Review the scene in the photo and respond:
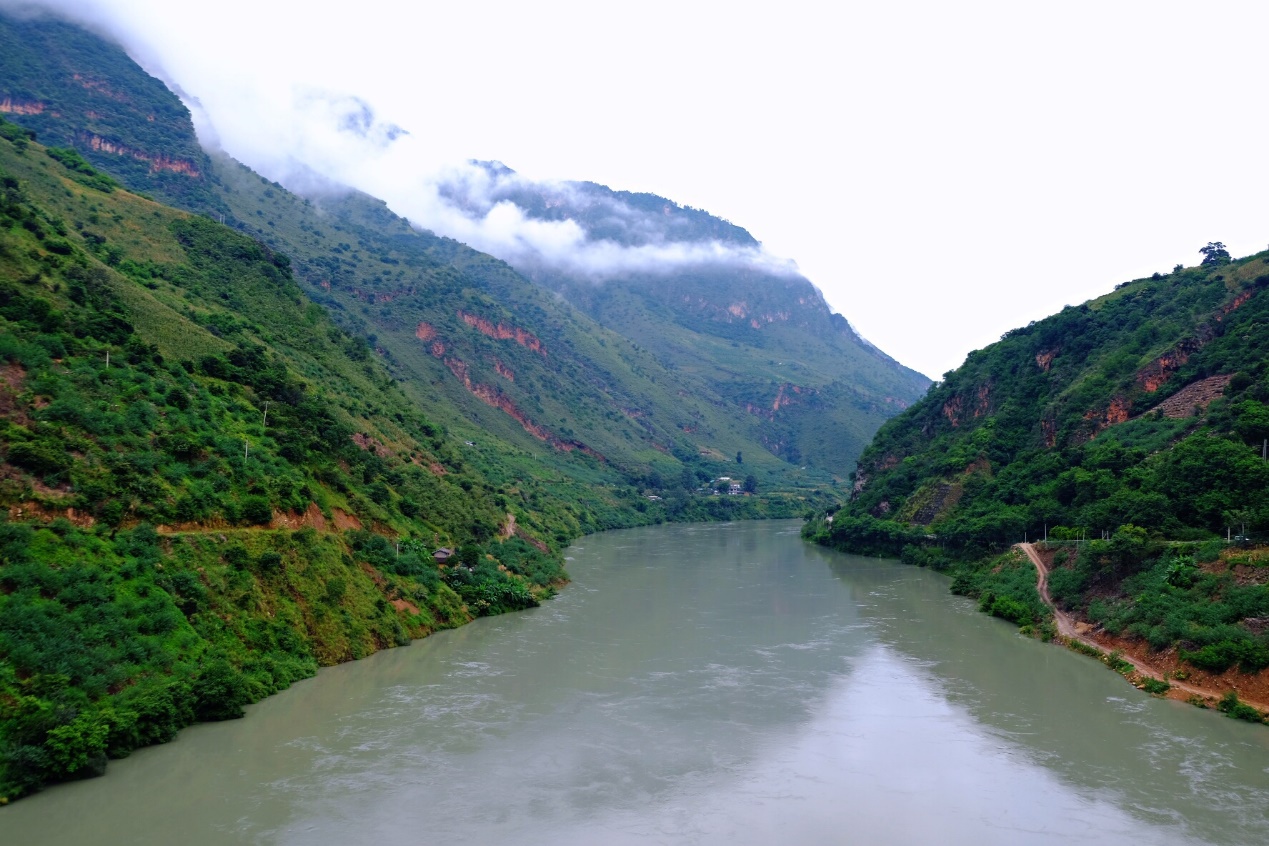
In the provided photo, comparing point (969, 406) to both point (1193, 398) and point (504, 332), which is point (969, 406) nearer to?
point (1193, 398)

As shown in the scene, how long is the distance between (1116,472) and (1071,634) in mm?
Result: 14624

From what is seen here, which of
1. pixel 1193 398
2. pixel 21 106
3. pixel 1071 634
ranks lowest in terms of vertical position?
pixel 1071 634

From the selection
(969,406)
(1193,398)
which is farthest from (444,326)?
(1193,398)

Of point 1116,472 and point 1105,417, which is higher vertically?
point 1105,417

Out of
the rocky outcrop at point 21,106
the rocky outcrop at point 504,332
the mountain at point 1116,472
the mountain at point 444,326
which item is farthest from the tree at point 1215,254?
the rocky outcrop at point 21,106

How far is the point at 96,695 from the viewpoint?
2062cm

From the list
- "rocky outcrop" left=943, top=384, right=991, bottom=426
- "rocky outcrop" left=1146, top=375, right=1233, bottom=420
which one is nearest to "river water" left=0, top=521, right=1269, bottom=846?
"rocky outcrop" left=1146, top=375, right=1233, bottom=420

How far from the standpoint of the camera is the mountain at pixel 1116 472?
1275 inches

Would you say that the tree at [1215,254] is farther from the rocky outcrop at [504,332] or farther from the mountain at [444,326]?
the rocky outcrop at [504,332]

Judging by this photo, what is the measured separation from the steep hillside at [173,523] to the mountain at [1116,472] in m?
28.3

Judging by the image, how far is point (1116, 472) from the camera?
47.7 metres

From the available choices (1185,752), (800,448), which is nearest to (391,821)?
(1185,752)

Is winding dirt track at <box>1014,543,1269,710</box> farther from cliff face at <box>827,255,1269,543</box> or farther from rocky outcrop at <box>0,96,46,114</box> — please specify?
rocky outcrop at <box>0,96,46,114</box>

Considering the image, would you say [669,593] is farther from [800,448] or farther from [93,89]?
[800,448]
